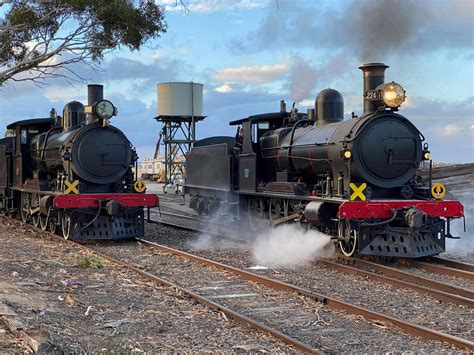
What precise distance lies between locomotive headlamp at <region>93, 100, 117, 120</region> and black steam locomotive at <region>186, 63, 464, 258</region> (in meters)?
4.12

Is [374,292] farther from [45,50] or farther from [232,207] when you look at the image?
[45,50]

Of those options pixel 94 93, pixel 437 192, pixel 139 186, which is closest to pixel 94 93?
pixel 94 93

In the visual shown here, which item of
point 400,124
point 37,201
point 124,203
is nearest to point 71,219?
point 124,203

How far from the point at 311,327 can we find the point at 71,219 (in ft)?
27.8

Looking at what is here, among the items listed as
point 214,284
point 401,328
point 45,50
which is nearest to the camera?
point 401,328

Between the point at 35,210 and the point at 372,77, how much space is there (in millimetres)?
9284

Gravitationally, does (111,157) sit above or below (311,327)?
above

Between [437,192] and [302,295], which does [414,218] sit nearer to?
[437,192]

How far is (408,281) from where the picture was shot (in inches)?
353

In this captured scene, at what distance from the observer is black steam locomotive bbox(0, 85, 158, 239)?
13.3 meters

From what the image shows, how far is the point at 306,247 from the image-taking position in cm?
1137

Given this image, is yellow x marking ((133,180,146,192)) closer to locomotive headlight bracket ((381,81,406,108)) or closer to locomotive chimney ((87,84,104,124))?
locomotive chimney ((87,84,104,124))

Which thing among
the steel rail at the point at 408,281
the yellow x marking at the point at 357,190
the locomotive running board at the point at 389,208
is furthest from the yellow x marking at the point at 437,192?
the steel rail at the point at 408,281

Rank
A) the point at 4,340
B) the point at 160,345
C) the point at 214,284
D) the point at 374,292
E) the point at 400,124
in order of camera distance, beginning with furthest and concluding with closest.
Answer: the point at 400,124, the point at 214,284, the point at 374,292, the point at 160,345, the point at 4,340
